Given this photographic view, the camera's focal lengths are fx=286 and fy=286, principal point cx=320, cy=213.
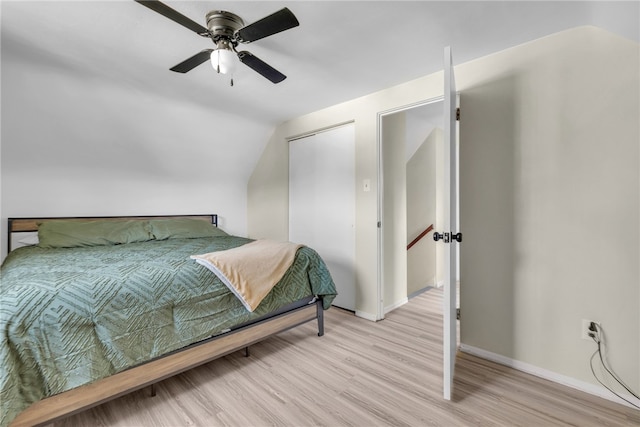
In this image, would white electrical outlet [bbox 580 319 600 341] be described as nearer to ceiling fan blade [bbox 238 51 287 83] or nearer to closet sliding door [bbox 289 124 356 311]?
closet sliding door [bbox 289 124 356 311]

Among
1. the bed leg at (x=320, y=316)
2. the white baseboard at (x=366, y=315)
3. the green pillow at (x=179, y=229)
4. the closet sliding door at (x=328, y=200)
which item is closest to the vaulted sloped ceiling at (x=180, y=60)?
the closet sliding door at (x=328, y=200)

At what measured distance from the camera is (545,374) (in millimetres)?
1870

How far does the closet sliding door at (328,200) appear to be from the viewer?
306 cm

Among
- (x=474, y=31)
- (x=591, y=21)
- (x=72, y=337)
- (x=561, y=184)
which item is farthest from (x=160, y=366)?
(x=591, y=21)

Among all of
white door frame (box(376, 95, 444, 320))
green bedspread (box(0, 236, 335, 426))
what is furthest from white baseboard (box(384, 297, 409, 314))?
green bedspread (box(0, 236, 335, 426))

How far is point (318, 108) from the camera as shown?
326 cm

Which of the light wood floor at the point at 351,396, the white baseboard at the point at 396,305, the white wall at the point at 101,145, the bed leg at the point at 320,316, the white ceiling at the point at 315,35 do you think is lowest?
the light wood floor at the point at 351,396

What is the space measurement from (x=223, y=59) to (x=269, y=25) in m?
0.33

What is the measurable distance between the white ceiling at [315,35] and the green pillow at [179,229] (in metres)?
1.43

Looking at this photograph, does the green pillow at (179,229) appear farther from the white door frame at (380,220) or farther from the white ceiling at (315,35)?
the white door frame at (380,220)

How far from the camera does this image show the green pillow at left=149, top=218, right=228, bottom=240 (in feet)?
10.2

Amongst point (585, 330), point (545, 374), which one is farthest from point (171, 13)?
point (545, 374)

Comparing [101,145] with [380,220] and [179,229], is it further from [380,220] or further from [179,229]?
[380,220]

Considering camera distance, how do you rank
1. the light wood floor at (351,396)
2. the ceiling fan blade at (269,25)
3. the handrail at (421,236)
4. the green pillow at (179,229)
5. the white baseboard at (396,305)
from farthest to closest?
the handrail at (421,236) < the green pillow at (179,229) < the white baseboard at (396,305) < the light wood floor at (351,396) < the ceiling fan blade at (269,25)
